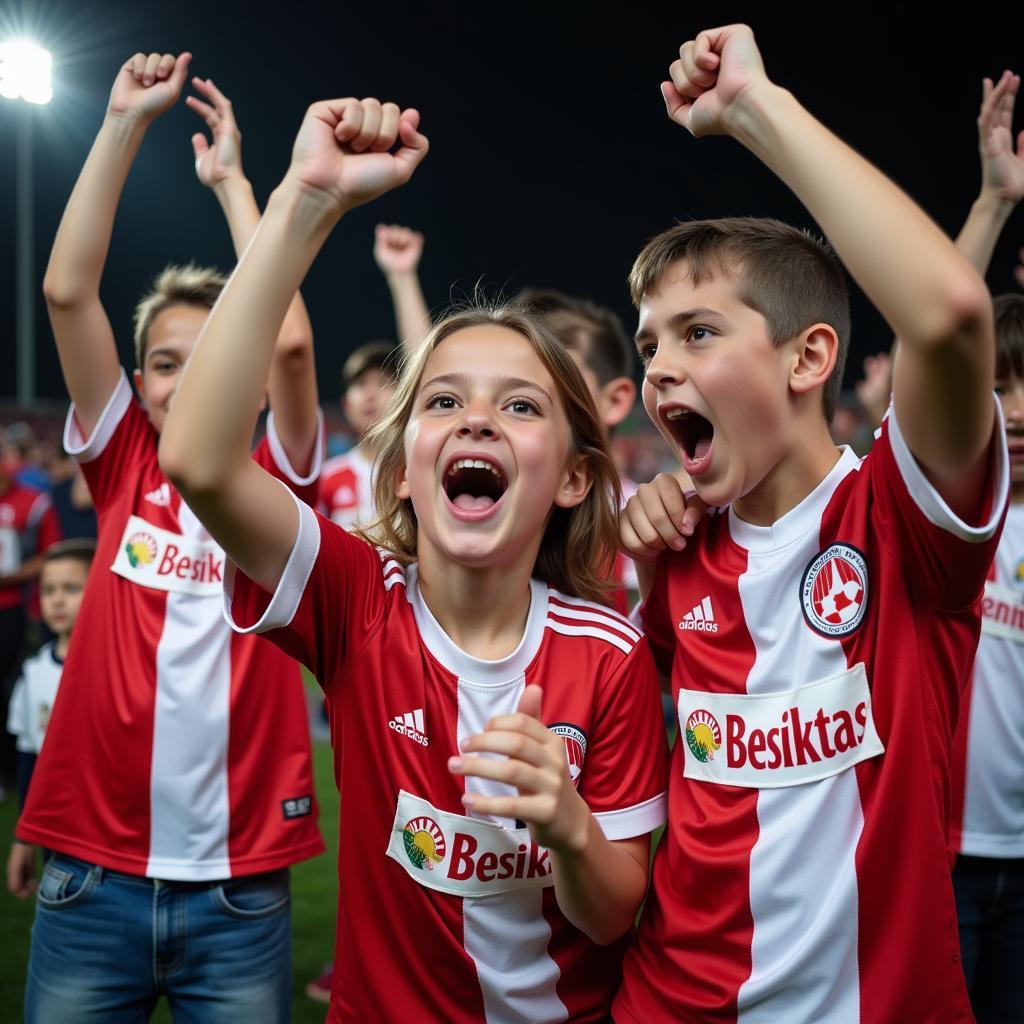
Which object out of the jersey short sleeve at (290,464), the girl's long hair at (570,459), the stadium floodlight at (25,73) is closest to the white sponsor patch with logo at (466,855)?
the girl's long hair at (570,459)

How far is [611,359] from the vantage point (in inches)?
127

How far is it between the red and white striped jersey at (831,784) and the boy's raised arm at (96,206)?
148 cm

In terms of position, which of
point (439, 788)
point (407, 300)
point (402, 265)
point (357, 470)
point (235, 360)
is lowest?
point (439, 788)

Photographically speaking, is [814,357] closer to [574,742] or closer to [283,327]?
[574,742]

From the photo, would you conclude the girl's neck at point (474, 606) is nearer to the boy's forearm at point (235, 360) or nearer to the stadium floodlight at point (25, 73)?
the boy's forearm at point (235, 360)

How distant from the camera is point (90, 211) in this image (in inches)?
80.4

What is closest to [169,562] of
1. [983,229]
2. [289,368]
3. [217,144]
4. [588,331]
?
[289,368]

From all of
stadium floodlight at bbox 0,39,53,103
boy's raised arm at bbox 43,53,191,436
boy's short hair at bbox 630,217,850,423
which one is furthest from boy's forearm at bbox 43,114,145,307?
boy's short hair at bbox 630,217,850,423

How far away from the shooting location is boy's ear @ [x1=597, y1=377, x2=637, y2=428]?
2941 mm

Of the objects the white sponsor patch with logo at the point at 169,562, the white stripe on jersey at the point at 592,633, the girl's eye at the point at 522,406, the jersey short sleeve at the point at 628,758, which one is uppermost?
the girl's eye at the point at 522,406

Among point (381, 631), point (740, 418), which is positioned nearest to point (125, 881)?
point (381, 631)

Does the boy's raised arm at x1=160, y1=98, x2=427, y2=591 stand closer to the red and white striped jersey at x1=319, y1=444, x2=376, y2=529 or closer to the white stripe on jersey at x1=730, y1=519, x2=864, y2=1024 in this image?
the white stripe on jersey at x1=730, y1=519, x2=864, y2=1024

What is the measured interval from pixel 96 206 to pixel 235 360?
99 cm

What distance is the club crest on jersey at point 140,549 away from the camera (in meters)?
2.17
